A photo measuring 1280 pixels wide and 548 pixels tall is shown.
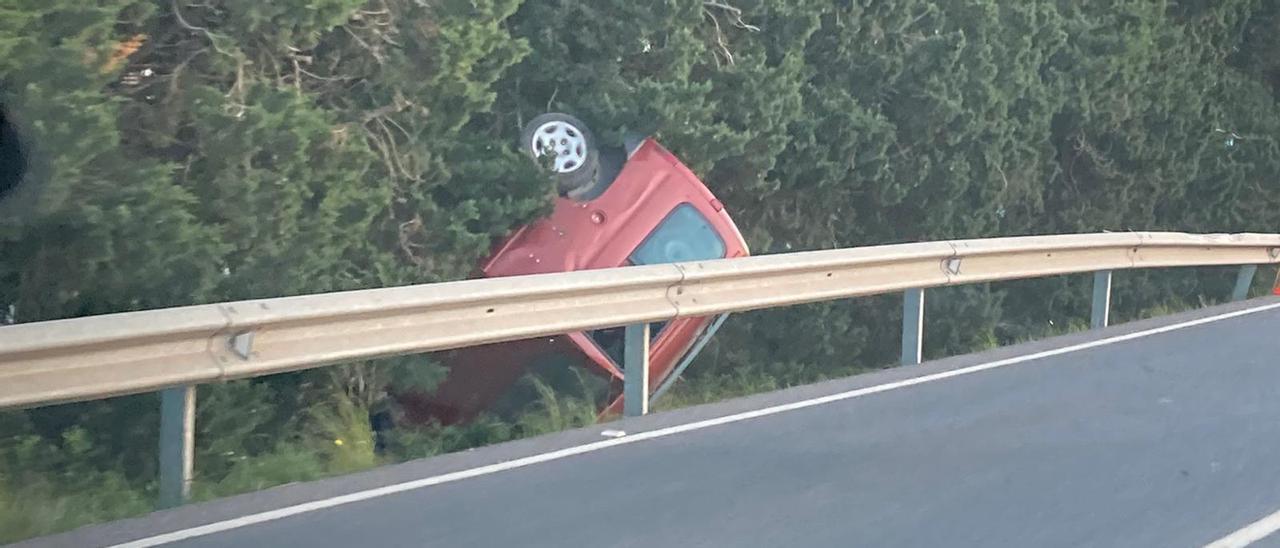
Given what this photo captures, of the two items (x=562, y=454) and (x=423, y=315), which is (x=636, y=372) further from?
(x=423, y=315)

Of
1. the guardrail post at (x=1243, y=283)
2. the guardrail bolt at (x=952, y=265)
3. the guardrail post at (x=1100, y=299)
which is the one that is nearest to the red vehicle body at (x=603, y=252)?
the guardrail bolt at (x=952, y=265)

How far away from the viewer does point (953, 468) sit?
25.9 ft

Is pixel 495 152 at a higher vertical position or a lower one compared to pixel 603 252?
higher

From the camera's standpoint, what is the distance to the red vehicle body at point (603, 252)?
11578mm

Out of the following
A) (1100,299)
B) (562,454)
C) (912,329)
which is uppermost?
(562,454)

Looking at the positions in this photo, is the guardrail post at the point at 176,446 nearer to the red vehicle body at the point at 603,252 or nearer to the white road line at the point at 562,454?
the white road line at the point at 562,454

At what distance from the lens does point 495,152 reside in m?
11.5

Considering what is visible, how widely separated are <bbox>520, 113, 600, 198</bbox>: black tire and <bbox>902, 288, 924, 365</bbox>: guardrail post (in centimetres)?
240

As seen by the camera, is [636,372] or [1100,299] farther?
[1100,299]

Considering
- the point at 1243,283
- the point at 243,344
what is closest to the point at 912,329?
the point at 243,344

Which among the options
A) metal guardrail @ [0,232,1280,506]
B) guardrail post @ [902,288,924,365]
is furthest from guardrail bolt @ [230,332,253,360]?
guardrail post @ [902,288,924,365]

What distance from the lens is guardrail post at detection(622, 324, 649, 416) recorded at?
9.16 m

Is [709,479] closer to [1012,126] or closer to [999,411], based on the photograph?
[999,411]

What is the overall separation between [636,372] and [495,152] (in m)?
2.81
